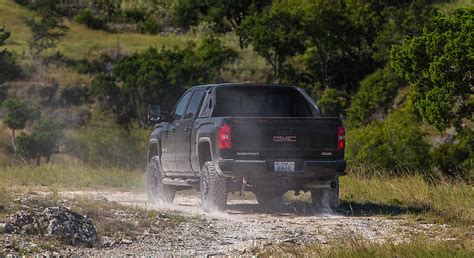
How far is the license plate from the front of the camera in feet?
46.4

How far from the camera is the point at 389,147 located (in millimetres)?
45875

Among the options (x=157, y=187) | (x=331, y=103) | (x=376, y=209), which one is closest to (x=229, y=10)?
(x=331, y=103)

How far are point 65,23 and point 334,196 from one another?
79861 millimetres

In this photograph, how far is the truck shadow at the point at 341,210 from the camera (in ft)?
47.8

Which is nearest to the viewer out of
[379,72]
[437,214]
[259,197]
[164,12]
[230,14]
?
[437,214]

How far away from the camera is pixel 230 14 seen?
88250 millimetres

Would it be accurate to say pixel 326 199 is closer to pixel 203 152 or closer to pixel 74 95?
pixel 203 152

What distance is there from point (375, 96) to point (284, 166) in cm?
5235

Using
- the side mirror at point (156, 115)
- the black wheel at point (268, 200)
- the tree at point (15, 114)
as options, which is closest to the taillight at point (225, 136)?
the black wheel at point (268, 200)

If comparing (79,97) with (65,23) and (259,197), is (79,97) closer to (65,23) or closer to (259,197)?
(65,23)

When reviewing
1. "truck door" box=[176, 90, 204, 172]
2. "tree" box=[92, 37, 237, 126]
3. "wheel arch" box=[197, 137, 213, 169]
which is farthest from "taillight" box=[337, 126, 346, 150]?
"tree" box=[92, 37, 237, 126]

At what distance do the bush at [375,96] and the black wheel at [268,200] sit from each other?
47.6m

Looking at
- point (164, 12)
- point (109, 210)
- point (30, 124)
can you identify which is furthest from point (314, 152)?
point (164, 12)

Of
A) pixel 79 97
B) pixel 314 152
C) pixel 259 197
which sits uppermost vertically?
pixel 314 152
